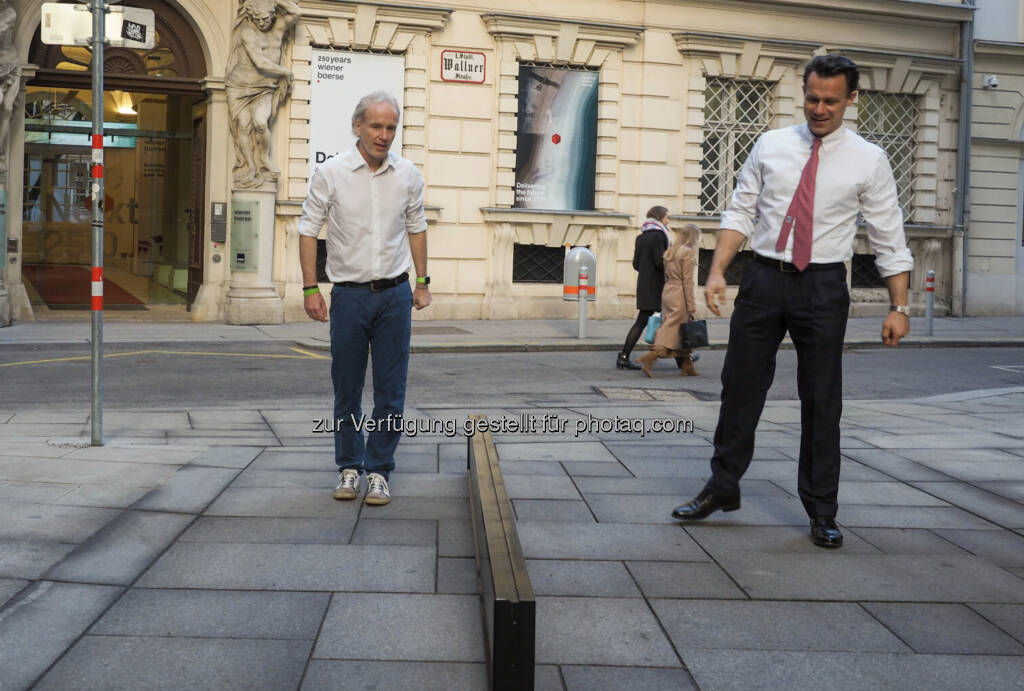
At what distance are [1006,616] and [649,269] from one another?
30.4 feet

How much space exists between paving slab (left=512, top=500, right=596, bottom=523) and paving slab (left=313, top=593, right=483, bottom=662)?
1274 millimetres

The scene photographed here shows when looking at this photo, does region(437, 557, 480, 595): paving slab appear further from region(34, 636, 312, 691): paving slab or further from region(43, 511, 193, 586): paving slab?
region(43, 511, 193, 586): paving slab

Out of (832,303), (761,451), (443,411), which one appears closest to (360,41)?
(443,411)

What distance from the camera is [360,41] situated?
18688 millimetres

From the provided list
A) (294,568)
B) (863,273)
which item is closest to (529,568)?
(294,568)

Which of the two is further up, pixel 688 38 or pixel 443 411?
pixel 688 38

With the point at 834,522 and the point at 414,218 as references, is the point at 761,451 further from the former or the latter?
the point at 414,218

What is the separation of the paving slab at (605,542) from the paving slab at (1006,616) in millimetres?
1056

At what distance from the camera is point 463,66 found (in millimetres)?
19297

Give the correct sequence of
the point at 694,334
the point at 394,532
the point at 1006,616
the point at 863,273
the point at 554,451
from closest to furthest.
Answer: the point at 1006,616 < the point at 394,532 < the point at 554,451 < the point at 694,334 < the point at 863,273

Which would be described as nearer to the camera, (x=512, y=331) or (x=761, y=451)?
(x=761, y=451)

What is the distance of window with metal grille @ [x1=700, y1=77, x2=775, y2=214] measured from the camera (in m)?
21.0

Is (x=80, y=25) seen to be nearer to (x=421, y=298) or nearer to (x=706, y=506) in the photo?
(x=421, y=298)

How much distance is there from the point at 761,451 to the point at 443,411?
10.1 feet
